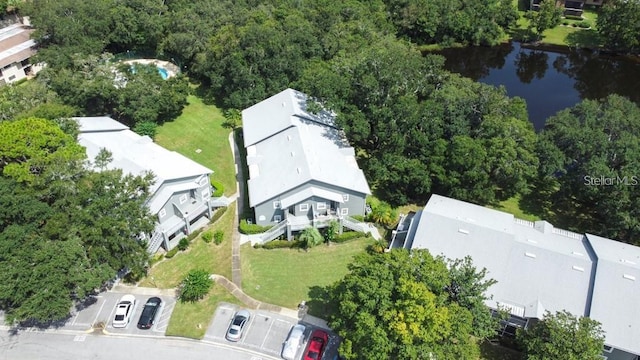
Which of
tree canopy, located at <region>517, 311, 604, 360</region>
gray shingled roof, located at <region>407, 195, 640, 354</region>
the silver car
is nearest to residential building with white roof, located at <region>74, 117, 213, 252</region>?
the silver car

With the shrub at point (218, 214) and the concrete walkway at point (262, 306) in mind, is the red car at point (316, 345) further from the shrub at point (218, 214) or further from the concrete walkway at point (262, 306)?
the shrub at point (218, 214)

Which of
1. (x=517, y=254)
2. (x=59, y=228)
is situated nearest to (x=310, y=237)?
(x=517, y=254)

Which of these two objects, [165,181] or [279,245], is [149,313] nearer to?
[165,181]

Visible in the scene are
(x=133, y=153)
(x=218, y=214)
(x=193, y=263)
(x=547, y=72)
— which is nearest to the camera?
(x=193, y=263)

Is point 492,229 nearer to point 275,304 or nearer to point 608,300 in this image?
point 608,300

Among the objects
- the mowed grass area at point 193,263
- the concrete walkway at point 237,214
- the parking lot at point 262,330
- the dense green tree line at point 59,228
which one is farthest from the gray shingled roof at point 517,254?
the dense green tree line at point 59,228

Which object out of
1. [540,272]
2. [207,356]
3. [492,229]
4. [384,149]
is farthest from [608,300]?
[207,356]
